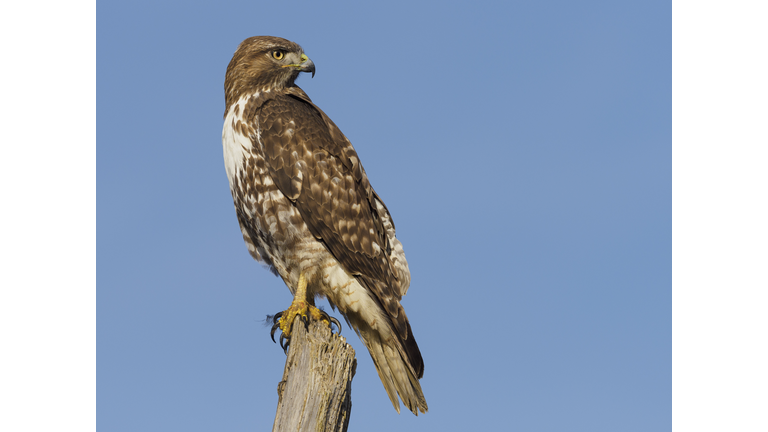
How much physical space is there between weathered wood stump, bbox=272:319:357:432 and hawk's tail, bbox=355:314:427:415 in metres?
0.94

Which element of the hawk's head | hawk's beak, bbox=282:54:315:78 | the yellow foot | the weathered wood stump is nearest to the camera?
the weathered wood stump

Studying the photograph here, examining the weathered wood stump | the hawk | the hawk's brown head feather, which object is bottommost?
the weathered wood stump

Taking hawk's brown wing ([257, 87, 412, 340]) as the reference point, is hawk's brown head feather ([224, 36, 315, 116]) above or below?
above

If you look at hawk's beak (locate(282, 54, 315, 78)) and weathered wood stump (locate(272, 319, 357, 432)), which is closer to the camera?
weathered wood stump (locate(272, 319, 357, 432))

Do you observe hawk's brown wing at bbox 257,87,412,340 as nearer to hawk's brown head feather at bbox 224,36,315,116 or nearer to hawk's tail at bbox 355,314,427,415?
hawk's tail at bbox 355,314,427,415

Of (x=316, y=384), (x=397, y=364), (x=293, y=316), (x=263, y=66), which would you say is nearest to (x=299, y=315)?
(x=293, y=316)

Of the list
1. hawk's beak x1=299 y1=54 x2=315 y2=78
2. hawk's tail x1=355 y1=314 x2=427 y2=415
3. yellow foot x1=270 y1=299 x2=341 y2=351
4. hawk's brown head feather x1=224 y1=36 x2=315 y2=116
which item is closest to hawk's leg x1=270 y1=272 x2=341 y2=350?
yellow foot x1=270 y1=299 x2=341 y2=351

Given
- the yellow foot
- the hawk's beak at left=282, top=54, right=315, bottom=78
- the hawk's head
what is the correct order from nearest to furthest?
the yellow foot
the hawk's head
the hawk's beak at left=282, top=54, right=315, bottom=78

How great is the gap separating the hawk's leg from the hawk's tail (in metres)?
0.51

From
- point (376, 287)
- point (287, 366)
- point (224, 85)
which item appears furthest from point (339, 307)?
point (224, 85)

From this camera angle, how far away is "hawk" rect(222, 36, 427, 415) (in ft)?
17.1

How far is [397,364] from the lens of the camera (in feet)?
18.0

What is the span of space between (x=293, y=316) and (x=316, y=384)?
88 cm

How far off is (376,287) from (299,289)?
0.68 metres
